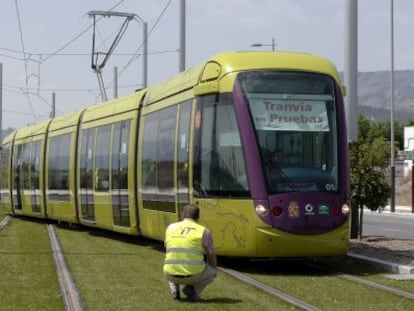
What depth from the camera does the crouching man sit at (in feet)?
32.4

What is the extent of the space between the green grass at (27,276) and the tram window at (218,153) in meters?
2.75

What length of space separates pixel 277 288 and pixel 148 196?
5.94m

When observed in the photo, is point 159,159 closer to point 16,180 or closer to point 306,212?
point 306,212

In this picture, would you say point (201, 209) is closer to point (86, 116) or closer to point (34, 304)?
point (34, 304)

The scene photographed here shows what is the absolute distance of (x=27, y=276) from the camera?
12.3 meters

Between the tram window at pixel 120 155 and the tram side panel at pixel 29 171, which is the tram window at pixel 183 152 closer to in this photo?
the tram window at pixel 120 155

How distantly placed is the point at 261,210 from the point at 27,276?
3514 millimetres

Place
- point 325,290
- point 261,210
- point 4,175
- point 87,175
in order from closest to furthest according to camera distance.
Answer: point 325,290 → point 261,210 → point 87,175 → point 4,175

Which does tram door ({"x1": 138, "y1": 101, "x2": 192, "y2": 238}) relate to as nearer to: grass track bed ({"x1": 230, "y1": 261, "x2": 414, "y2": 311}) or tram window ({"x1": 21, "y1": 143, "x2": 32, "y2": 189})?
grass track bed ({"x1": 230, "y1": 261, "x2": 414, "y2": 311})

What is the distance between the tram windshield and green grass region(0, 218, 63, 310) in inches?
143

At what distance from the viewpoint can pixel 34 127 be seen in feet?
96.5

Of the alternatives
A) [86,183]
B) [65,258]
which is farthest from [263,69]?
[86,183]

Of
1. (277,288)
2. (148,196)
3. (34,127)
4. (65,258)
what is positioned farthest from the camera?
(34,127)

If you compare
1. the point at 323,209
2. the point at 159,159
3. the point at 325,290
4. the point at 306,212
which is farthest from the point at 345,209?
the point at 159,159
